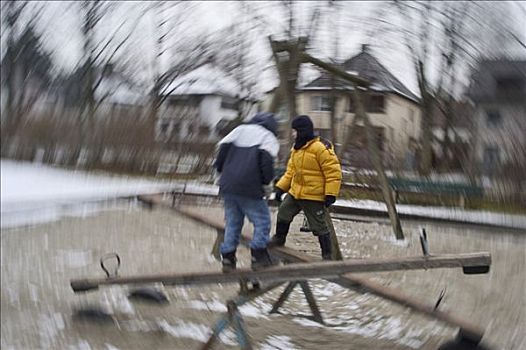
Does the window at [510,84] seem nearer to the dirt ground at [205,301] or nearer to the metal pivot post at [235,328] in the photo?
the dirt ground at [205,301]

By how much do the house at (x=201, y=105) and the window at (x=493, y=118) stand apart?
Answer: 677 centimetres

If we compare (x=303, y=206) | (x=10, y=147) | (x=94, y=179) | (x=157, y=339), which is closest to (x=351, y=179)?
(x=303, y=206)

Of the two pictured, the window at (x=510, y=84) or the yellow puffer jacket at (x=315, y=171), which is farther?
the window at (x=510, y=84)

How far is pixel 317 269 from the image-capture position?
398 centimetres

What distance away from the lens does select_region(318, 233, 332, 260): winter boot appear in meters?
4.89

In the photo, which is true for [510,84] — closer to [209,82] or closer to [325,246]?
[209,82]

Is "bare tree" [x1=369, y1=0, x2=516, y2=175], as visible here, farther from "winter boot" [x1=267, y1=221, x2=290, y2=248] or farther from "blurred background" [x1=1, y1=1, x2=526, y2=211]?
"winter boot" [x1=267, y1=221, x2=290, y2=248]

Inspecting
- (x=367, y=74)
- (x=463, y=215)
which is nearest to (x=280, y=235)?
(x=367, y=74)

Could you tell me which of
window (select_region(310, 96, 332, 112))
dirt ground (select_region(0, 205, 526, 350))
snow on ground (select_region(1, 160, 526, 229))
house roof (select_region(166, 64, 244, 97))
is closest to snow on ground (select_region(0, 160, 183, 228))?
snow on ground (select_region(1, 160, 526, 229))

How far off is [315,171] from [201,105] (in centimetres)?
947

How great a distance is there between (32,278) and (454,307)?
4209mm

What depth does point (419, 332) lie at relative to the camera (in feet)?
16.2

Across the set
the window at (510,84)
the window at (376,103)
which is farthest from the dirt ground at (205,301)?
the window at (510,84)

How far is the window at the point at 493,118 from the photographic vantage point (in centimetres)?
1462
